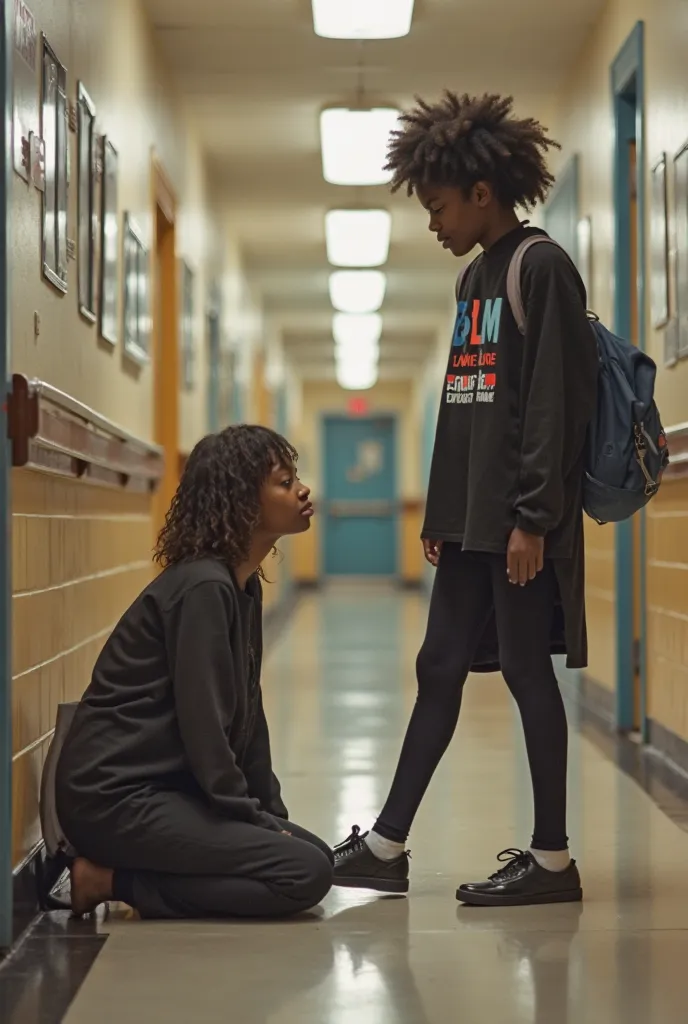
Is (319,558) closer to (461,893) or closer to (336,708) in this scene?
(336,708)

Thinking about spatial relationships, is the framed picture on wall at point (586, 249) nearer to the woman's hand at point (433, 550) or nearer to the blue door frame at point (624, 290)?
the blue door frame at point (624, 290)

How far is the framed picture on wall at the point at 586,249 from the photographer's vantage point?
638 centimetres

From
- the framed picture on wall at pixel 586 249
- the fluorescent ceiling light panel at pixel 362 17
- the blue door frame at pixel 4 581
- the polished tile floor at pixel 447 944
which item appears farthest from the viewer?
the framed picture on wall at pixel 586 249

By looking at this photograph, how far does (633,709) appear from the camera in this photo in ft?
17.9

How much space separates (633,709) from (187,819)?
3.11 metres

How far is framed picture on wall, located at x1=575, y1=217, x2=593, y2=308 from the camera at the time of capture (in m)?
6.38

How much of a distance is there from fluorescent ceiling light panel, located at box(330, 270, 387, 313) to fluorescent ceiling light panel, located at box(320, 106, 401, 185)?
126 inches

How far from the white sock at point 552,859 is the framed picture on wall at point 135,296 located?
9.11 feet

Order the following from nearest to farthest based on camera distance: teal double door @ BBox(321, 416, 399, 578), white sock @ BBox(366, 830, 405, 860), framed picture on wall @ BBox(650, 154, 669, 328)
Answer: white sock @ BBox(366, 830, 405, 860) < framed picture on wall @ BBox(650, 154, 669, 328) < teal double door @ BBox(321, 416, 399, 578)

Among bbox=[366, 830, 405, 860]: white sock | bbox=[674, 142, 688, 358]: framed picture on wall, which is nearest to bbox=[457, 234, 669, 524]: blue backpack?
bbox=[366, 830, 405, 860]: white sock

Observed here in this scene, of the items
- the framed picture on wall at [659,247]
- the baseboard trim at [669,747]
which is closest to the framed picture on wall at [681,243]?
the framed picture on wall at [659,247]

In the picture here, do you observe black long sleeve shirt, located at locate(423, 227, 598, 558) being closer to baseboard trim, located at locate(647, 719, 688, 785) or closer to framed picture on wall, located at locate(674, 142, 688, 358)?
framed picture on wall, located at locate(674, 142, 688, 358)

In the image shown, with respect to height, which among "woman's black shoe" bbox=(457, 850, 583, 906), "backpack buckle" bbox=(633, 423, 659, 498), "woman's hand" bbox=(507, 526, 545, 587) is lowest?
"woman's black shoe" bbox=(457, 850, 583, 906)

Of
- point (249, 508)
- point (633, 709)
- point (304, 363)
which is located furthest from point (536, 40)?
point (304, 363)
